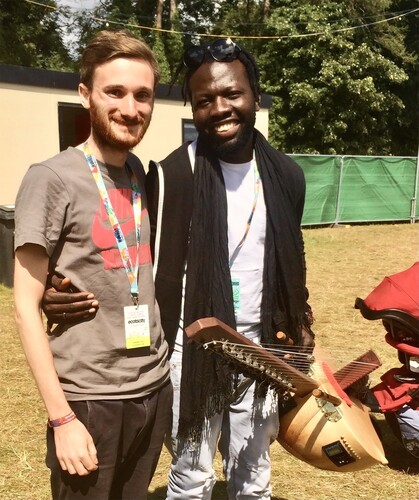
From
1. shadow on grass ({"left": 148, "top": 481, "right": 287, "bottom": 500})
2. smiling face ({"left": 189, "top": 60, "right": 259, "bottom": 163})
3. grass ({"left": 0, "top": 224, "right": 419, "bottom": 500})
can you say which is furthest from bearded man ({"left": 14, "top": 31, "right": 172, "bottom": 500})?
shadow on grass ({"left": 148, "top": 481, "right": 287, "bottom": 500})

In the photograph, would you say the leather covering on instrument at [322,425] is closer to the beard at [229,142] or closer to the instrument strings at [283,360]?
the instrument strings at [283,360]

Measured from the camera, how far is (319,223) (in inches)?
575

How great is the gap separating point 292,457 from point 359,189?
1245cm

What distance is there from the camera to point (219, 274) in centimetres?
218

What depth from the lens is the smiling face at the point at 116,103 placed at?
1817 mm

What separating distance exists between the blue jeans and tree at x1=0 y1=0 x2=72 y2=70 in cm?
2468

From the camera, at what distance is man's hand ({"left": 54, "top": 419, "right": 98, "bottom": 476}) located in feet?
5.52

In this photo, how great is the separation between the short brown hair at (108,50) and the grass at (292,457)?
1.66m

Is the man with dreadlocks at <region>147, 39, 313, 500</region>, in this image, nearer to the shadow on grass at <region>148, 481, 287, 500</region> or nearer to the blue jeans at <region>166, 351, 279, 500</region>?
the blue jeans at <region>166, 351, 279, 500</region>

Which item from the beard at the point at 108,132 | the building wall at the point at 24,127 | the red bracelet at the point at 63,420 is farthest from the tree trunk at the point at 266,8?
the red bracelet at the point at 63,420

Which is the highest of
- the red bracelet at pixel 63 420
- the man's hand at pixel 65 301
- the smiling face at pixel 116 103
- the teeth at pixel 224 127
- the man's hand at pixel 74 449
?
the smiling face at pixel 116 103

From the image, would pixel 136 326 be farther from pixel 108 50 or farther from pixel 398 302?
pixel 398 302

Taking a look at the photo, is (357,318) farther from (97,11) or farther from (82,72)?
(97,11)

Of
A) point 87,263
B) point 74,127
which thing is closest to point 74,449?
point 87,263
